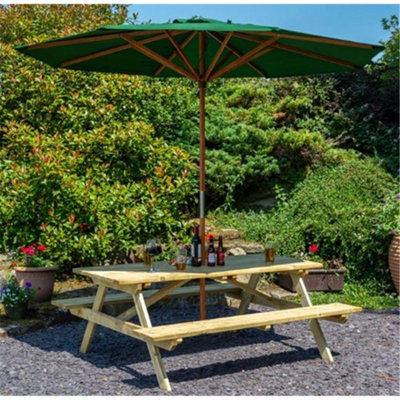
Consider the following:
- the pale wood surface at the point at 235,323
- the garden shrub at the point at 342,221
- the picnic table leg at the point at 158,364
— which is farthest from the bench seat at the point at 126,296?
the garden shrub at the point at 342,221

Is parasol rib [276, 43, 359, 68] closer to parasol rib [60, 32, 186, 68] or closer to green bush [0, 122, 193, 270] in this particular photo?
parasol rib [60, 32, 186, 68]

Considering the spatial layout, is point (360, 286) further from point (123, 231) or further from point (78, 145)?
point (78, 145)

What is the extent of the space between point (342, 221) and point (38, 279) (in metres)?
3.77

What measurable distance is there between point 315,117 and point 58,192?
5723 mm

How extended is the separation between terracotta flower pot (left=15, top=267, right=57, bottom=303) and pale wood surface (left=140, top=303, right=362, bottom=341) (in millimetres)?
2209

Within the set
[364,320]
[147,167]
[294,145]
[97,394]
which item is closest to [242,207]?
[294,145]

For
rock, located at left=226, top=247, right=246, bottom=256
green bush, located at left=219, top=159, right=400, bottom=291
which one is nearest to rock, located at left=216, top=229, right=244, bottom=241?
green bush, located at left=219, top=159, right=400, bottom=291

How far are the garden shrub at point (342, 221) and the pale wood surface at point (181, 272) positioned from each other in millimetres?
2465

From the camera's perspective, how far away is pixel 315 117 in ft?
38.7

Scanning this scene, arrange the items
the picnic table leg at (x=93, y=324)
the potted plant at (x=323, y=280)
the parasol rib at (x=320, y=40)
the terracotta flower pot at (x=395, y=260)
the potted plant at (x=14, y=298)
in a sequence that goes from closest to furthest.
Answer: the parasol rib at (x=320, y=40)
the picnic table leg at (x=93, y=324)
the potted plant at (x=14, y=298)
the terracotta flower pot at (x=395, y=260)
the potted plant at (x=323, y=280)

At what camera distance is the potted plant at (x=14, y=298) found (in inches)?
251

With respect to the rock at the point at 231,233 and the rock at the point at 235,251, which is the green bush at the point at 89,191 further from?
the rock at the point at 231,233

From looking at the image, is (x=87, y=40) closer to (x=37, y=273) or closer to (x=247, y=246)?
(x=37, y=273)

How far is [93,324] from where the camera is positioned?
18.3ft
